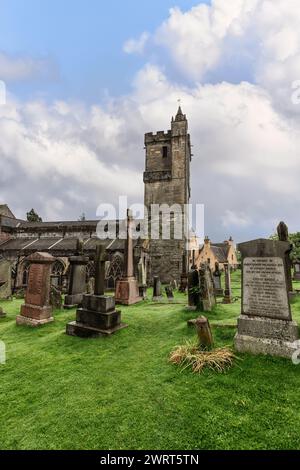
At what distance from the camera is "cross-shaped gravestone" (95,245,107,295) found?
22.6ft

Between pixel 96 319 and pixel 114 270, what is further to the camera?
pixel 114 270

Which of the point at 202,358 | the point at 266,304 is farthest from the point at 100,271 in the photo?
the point at 266,304

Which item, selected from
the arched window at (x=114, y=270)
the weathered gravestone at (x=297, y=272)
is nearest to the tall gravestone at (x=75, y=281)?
the arched window at (x=114, y=270)

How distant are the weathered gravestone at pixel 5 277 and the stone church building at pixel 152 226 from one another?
826cm

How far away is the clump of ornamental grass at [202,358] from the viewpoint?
404 cm

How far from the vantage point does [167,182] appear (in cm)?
2795

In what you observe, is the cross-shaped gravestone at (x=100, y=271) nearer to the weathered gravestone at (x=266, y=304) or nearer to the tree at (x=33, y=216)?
the weathered gravestone at (x=266, y=304)

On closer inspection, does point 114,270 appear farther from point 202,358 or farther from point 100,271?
point 202,358

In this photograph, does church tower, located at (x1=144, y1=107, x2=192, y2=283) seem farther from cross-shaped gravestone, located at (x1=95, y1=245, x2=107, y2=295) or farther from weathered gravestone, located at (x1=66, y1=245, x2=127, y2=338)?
weathered gravestone, located at (x1=66, y1=245, x2=127, y2=338)

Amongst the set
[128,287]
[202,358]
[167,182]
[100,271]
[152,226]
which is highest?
[167,182]

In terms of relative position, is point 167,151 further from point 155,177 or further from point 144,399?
point 144,399

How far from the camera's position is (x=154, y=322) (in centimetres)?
742

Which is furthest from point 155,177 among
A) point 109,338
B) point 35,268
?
point 109,338

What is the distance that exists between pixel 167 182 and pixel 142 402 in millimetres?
26139
